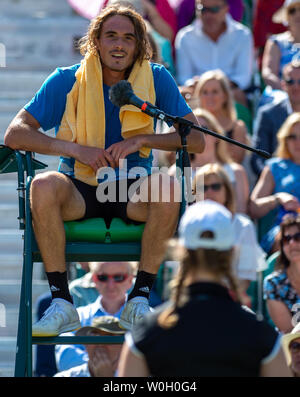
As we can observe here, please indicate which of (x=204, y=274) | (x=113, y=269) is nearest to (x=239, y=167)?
(x=113, y=269)

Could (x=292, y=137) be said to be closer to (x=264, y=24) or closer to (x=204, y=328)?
(x=264, y=24)

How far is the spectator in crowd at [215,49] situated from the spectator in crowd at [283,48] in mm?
183

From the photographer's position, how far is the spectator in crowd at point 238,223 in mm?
6719

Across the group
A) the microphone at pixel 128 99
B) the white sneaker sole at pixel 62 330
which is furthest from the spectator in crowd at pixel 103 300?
the microphone at pixel 128 99

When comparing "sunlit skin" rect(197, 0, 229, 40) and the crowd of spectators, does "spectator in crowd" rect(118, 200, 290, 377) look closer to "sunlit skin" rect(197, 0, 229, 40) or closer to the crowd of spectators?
the crowd of spectators

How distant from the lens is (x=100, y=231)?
507cm

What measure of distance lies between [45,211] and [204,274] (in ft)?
5.39

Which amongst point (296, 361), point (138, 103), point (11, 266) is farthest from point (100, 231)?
point (11, 266)

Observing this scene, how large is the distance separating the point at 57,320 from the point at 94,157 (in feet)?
2.64

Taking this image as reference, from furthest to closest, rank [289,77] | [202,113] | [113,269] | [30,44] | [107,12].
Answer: [30,44], [289,77], [202,113], [113,269], [107,12]

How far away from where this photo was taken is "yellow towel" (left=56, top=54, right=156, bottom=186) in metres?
5.17

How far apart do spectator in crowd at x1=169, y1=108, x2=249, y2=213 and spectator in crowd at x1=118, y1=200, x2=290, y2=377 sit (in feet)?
12.5

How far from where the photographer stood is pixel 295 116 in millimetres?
7453

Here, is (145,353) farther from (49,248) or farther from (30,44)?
(30,44)
